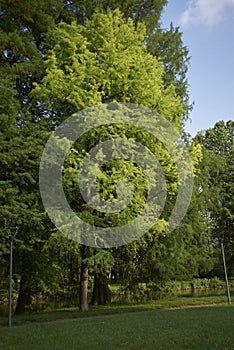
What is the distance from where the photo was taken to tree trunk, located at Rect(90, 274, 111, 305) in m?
18.6

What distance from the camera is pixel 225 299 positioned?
19.2 m

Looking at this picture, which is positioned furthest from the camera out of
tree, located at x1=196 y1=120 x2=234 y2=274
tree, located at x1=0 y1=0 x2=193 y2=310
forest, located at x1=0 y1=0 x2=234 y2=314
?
tree, located at x1=196 y1=120 x2=234 y2=274

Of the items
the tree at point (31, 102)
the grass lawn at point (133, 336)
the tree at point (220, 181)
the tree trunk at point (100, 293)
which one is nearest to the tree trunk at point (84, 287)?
the tree at point (31, 102)

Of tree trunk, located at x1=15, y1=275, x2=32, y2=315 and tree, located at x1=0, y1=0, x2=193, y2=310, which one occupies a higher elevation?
tree, located at x1=0, y1=0, x2=193, y2=310

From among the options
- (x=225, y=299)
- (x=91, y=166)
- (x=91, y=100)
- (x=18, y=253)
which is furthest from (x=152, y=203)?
(x=225, y=299)

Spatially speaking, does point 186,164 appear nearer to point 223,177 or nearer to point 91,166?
point 91,166

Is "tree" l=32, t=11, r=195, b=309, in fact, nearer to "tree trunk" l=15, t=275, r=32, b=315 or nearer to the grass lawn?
"tree trunk" l=15, t=275, r=32, b=315

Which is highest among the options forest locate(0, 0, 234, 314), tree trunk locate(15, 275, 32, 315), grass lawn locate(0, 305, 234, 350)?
forest locate(0, 0, 234, 314)

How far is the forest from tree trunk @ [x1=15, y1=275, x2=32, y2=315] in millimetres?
47

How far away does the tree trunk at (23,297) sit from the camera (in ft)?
54.8

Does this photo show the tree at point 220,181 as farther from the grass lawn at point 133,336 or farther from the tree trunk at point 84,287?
the grass lawn at point 133,336

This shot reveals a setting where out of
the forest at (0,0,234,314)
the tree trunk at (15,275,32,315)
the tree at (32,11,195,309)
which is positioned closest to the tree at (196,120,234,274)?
the forest at (0,0,234,314)

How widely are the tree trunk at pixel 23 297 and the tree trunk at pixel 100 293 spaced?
10.0ft

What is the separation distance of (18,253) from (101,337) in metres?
8.31
